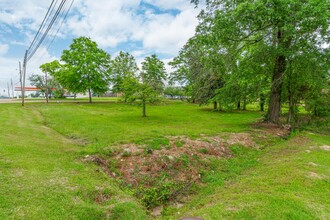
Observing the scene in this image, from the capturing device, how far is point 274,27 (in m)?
9.28

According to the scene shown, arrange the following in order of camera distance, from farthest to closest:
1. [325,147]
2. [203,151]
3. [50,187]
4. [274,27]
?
[274,27] → [325,147] → [203,151] → [50,187]

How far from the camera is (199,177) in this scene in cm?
545

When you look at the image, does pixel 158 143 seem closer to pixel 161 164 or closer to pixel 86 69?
pixel 161 164

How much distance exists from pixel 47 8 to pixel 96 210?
24.5 feet

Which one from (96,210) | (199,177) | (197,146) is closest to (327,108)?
(197,146)

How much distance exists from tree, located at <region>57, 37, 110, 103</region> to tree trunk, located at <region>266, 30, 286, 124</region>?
23619 millimetres

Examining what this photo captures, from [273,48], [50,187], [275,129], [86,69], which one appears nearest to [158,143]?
[50,187]

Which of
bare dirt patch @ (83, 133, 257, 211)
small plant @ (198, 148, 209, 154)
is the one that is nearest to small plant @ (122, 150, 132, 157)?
bare dirt patch @ (83, 133, 257, 211)

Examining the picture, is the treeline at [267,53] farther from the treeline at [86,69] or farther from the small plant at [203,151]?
the treeline at [86,69]

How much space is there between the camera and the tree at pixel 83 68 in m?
28.0

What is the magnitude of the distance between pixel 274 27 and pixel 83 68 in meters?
25.5

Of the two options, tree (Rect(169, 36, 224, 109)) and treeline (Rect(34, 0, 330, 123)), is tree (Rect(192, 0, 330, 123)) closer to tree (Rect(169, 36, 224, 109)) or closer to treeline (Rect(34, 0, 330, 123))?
treeline (Rect(34, 0, 330, 123))

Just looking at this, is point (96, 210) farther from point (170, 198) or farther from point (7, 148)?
point (7, 148)

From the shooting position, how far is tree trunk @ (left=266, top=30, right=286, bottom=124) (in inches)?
415
